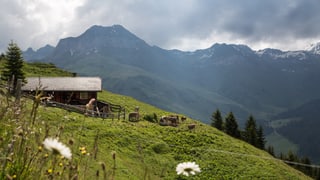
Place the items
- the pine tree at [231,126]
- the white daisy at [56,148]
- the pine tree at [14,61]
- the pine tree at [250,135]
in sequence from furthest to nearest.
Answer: the pine tree at [250,135]
the pine tree at [231,126]
the pine tree at [14,61]
the white daisy at [56,148]

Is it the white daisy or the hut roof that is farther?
the hut roof

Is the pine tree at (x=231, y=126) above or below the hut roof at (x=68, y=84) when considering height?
below

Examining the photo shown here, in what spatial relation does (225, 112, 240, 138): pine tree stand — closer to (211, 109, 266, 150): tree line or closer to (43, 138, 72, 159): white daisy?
(211, 109, 266, 150): tree line

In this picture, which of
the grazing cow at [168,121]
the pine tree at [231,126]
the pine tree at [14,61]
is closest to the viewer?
the grazing cow at [168,121]

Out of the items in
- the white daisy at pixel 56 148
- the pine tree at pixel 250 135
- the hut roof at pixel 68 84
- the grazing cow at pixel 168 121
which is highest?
the hut roof at pixel 68 84

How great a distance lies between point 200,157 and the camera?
84.1 ft

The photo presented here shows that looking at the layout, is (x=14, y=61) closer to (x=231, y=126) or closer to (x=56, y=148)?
(x=231, y=126)

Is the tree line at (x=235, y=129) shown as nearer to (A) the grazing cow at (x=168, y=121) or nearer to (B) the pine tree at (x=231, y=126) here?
(B) the pine tree at (x=231, y=126)

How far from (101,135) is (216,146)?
10398 mm

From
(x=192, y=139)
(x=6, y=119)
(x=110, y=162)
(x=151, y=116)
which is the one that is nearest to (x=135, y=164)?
(x=110, y=162)

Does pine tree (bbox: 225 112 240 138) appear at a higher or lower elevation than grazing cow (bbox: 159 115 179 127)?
higher

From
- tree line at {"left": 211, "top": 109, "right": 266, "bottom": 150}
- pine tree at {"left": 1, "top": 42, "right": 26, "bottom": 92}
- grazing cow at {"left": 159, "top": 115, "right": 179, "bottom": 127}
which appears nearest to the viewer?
grazing cow at {"left": 159, "top": 115, "right": 179, "bottom": 127}

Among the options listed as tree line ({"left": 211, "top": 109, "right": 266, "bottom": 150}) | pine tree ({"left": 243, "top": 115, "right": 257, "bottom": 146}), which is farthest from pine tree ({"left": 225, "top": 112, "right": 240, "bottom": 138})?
pine tree ({"left": 243, "top": 115, "right": 257, "bottom": 146})

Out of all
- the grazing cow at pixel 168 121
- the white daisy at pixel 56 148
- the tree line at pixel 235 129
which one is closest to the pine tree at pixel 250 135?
the tree line at pixel 235 129
